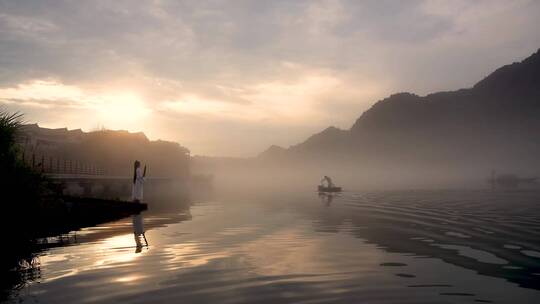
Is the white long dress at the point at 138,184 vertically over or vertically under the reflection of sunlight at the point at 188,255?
over

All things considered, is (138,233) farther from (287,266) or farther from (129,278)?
(287,266)

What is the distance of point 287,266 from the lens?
15.5 m

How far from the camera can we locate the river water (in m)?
11.6

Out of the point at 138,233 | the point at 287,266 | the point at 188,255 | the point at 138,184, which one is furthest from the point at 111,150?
the point at 287,266

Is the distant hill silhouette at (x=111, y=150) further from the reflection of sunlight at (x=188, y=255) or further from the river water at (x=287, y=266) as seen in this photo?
the reflection of sunlight at (x=188, y=255)

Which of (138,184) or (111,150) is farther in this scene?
(111,150)

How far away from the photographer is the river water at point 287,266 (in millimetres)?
11625

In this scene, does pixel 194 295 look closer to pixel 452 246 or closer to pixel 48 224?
pixel 452 246

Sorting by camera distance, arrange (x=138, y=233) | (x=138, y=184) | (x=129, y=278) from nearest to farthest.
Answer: (x=129, y=278) < (x=138, y=233) < (x=138, y=184)

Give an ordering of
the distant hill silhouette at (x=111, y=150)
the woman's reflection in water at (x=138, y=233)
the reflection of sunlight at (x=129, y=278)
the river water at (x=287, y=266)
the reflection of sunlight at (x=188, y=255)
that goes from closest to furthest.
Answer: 1. the river water at (x=287, y=266)
2. the reflection of sunlight at (x=129, y=278)
3. the reflection of sunlight at (x=188, y=255)
4. the woman's reflection in water at (x=138, y=233)
5. the distant hill silhouette at (x=111, y=150)

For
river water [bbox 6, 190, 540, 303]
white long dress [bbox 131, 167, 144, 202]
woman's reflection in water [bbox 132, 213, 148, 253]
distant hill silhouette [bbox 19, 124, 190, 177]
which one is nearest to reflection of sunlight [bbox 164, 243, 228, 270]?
river water [bbox 6, 190, 540, 303]

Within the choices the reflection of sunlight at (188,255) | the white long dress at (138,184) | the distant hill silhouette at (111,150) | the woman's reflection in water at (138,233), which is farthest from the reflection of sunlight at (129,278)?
the distant hill silhouette at (111,150)

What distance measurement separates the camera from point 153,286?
40.7 ft

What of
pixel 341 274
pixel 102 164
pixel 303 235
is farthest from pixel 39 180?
pixel 102 164
